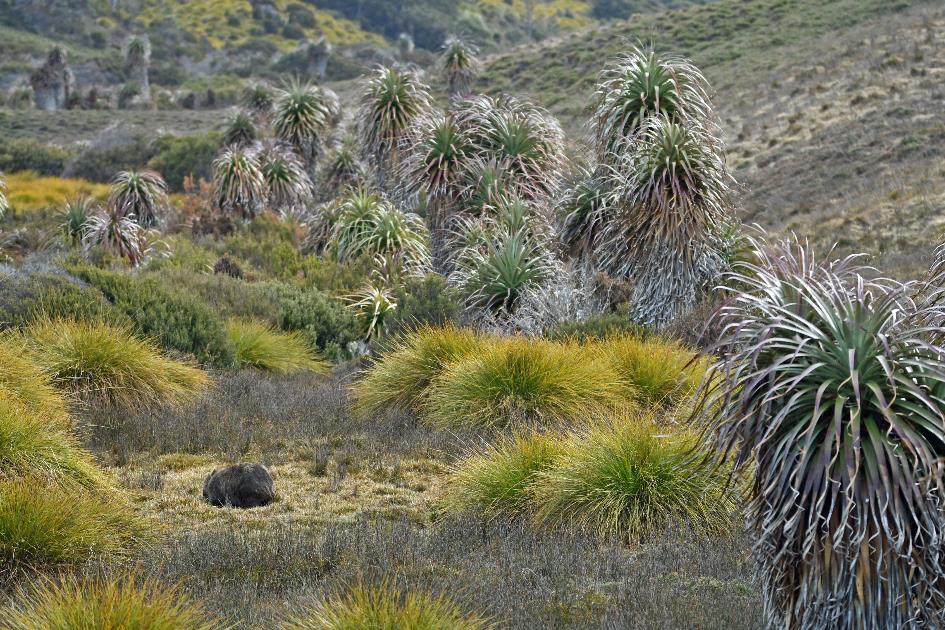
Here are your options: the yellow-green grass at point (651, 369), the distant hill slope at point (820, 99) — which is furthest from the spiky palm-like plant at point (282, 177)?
the yellow-green grass at point (651, 369)

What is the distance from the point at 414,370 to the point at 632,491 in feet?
15.3

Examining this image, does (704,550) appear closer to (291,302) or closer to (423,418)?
(423,418)

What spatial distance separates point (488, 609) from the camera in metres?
5.50

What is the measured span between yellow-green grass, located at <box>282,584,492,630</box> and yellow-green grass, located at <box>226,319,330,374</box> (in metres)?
9.35

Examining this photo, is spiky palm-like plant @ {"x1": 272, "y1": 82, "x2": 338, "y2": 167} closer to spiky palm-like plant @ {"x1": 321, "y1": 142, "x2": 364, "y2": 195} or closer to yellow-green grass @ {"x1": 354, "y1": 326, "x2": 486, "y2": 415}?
spiky palm-like plant @ {"x1": 321, "y1": 142, "x2": 364, "y2": 195}

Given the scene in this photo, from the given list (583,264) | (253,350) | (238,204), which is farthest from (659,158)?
(238,204)

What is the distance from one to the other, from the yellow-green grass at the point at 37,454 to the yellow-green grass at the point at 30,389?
2.15 ft

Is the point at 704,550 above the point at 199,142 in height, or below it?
above

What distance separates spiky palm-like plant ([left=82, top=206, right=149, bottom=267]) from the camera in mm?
19969

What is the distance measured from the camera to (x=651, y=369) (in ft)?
35.3

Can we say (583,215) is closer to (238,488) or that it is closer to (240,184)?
(238,488)

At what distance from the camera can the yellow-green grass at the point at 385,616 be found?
4711 mm

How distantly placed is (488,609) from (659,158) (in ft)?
27.3

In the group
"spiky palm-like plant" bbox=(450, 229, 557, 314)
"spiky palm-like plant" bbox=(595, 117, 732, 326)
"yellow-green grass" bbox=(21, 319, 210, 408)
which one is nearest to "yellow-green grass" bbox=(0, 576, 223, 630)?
Answer: "yellow-green grass" bbox=(21, 319, 210, 408)
